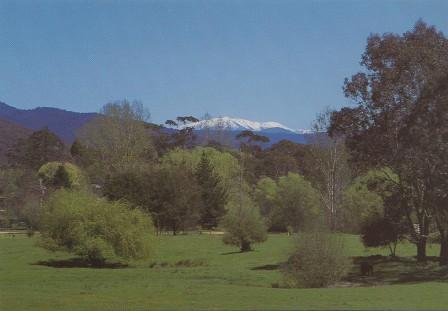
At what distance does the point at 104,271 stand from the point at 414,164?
18839mm

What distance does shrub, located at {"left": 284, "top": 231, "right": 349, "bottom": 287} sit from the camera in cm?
2880

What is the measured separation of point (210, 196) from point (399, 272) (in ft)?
154

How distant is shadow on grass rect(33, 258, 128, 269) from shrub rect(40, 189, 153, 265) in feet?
1.49

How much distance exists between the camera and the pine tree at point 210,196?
80375 millimetres

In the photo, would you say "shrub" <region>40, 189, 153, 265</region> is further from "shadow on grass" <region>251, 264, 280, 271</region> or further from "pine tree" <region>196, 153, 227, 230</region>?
"pine tree" <region>196, 153, 227, 230</region>

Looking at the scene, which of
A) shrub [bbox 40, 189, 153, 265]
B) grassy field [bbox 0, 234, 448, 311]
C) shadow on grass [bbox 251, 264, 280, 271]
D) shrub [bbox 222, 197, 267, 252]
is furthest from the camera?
shrub [bbox 222, 197, 267, 252]

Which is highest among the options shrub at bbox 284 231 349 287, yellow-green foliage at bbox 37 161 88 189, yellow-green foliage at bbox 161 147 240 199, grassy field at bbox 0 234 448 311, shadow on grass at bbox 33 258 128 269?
yellow-green foliage at bbox 161 147 240 199

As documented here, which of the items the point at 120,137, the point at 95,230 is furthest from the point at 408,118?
the point at 120,137

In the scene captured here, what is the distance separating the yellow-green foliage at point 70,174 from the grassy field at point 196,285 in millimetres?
35245

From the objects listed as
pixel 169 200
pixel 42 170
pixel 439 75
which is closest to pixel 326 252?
pixel 439 75

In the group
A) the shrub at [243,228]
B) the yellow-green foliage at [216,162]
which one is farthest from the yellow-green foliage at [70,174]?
the shrub at [243,228]

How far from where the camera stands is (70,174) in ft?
296

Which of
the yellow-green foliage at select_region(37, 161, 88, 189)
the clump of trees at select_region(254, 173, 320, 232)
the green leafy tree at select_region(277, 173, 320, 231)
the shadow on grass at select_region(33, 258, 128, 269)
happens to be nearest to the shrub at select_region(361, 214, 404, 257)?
the shadow on grass at select_region(33, 258, 128, 269)

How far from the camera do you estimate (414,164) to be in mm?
32000
